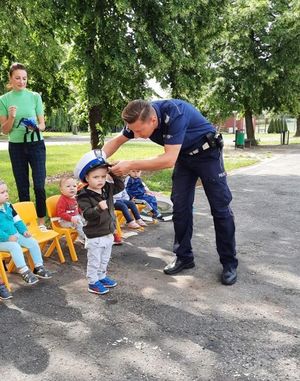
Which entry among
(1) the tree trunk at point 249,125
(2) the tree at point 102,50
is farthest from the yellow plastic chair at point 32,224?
(1) the tree trunk at point 249,125

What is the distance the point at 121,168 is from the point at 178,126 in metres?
0.60

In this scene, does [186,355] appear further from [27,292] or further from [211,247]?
[211,247]

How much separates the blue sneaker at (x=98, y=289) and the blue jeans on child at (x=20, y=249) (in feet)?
2.22

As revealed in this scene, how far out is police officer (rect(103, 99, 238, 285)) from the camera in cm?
391

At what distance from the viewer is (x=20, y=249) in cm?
436

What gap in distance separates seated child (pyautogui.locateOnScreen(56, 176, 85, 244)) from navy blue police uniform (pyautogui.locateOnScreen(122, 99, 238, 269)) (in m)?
1.19

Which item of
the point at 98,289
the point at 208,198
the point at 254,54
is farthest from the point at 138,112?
the point at 254,54

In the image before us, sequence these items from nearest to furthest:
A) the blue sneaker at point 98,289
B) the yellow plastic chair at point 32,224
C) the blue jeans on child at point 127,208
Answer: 1. the blue sneaker at point 98,289
2. the yellow plastic chair at point 32,224
3. the blue jeans on child at point 127,208

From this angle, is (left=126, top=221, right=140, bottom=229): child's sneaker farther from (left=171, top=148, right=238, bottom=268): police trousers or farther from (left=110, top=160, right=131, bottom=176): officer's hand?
(left=110, top=160, right=131, bottom=176): officer's hand

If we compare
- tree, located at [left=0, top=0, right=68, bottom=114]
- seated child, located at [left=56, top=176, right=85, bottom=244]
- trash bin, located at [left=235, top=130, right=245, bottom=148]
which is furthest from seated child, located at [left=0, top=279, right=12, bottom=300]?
trash bin, located at [left=235, top=130, right=245, bottom=148]

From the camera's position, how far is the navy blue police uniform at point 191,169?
4.02 m

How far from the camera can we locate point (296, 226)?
678 cm

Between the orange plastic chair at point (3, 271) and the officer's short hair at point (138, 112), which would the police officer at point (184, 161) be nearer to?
the officer's short hair at point (138, 112)

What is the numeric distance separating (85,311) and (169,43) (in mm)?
7473
